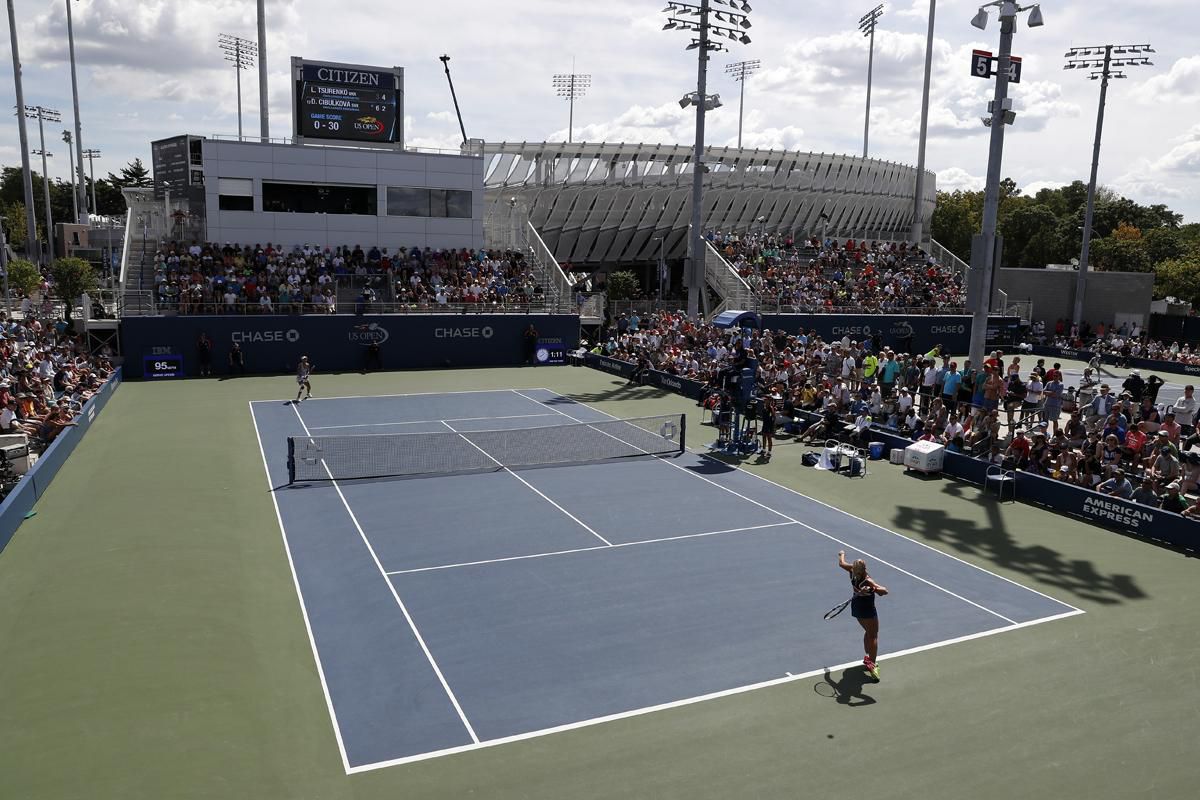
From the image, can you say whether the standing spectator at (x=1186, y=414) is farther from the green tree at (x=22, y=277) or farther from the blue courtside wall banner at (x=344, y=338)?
the green tree at (x=22, y=277)

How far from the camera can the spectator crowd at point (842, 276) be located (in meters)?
45.2

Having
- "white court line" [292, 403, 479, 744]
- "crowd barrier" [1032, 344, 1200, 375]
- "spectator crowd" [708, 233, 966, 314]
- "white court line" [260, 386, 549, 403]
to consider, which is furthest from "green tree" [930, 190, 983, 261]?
"white court line" [292, 403, 479, 744]

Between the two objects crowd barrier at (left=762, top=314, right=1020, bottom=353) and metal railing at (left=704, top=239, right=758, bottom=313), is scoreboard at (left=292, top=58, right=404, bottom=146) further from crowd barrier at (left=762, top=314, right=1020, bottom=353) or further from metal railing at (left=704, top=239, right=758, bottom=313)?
crowd barrier at (left=762, top=314, right=1020, bottom=353)

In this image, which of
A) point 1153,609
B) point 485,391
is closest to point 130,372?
point 485,391

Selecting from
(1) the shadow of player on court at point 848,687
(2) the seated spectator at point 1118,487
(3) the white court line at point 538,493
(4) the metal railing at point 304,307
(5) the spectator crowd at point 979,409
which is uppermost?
(4) the metal railing at point 304,307

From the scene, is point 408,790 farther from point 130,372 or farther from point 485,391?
point 130,372

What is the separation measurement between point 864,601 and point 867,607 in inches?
3.4

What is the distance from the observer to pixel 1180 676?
34.5ft

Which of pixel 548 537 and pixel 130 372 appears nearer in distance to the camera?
pixel 548 537

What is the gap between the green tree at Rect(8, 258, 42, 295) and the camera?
4691cm

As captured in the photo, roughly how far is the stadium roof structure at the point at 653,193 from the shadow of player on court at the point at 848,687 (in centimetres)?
3806

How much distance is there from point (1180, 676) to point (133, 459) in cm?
1964

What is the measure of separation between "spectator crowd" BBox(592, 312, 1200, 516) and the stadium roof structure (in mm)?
21563

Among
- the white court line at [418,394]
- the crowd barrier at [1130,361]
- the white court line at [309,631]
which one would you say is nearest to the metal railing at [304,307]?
the white court line at [418,394]
